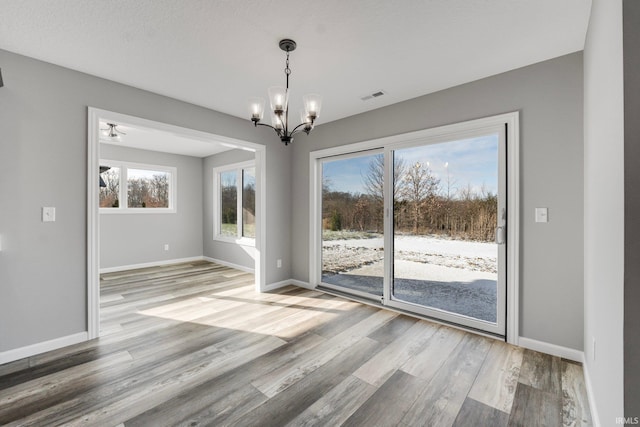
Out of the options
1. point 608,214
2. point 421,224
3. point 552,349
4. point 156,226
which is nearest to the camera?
point 608,214

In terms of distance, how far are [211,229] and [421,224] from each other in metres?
5.04

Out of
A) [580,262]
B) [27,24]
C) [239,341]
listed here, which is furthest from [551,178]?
[27,24]

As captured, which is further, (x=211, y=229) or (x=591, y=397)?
(x=211, y=229)

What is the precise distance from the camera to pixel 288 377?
84.2 inches

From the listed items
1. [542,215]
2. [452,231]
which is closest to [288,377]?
[452,231]

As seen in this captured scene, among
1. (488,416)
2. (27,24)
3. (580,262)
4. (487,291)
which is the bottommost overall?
(488,416)

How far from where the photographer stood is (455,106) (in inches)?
117

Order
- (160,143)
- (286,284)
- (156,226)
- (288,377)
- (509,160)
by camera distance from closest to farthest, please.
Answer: (288,377) < (509,160) < (286,284) < (160,143) < (156,226)

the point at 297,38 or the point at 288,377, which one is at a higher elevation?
the point at 297,38

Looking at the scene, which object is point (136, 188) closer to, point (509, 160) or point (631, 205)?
point (509, 160)

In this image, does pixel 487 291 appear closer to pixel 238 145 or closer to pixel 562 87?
pixel 562 87

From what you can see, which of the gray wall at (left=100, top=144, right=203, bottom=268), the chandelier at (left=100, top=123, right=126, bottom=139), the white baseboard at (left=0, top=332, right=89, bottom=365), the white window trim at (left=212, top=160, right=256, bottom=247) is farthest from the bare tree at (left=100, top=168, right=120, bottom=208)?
the white baseboard at (left=0, top=332, right=89, bottom=365)

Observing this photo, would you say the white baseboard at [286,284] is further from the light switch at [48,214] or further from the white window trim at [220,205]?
the light switch at [48,214]

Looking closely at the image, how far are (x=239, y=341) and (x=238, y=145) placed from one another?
264 centimetres
